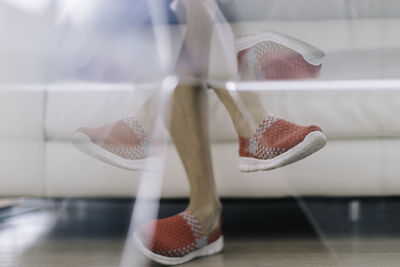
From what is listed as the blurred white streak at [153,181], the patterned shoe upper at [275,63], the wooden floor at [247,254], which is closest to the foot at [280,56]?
the patterned shoe upper at [275,63]

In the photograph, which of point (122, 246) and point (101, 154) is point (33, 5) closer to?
point (101, 154)

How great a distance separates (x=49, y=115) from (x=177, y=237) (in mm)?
212

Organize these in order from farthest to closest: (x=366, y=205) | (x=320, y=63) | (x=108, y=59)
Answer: (x=366, y=205)
(x=108, y=59)
(x=320, y=63)

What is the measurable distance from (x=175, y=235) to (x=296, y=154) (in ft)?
0.62

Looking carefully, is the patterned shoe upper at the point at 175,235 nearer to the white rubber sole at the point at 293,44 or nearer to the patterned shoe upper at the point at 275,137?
the patterned shoe upper at the point at 275,137

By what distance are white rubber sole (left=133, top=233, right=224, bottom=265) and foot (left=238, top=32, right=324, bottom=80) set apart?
0.25 meters

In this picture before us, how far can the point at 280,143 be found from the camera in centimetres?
41

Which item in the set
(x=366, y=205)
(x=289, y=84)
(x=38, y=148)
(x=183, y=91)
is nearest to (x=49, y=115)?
(x=38, y=148)

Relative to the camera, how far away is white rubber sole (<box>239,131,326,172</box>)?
0.40 metres

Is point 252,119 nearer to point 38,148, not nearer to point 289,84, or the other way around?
point 289,84

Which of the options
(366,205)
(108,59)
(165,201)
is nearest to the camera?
(108,59)

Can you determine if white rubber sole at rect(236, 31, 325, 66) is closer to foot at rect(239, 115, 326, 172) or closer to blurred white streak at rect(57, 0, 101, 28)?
foot at rect(239, 115, 326, 172)

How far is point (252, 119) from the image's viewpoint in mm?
421

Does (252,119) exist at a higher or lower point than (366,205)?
→ higher
